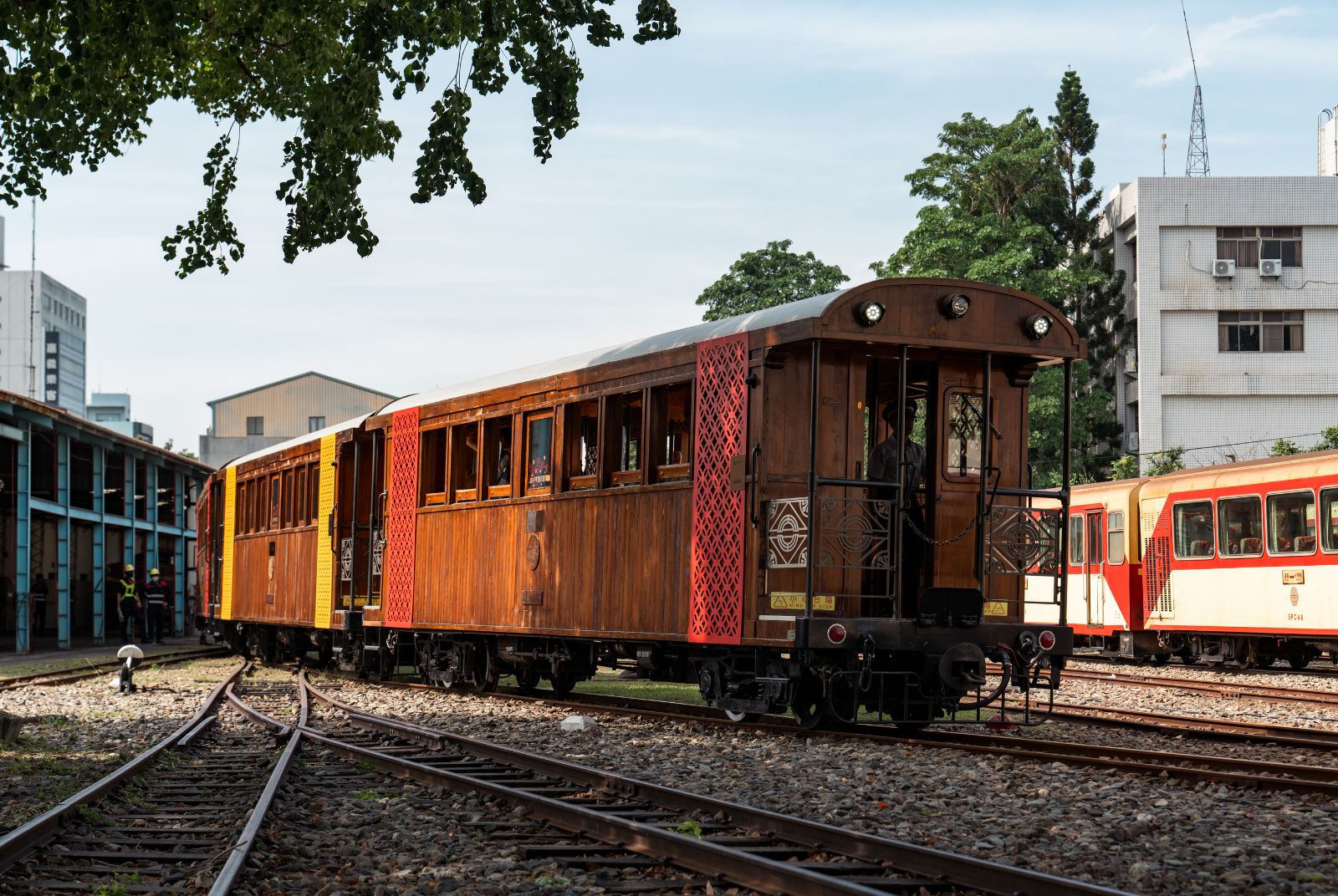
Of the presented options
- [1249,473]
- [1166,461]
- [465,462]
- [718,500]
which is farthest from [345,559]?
[1166,461]

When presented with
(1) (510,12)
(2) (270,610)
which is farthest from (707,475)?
(2) (270,610)

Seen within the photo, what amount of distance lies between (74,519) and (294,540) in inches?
617

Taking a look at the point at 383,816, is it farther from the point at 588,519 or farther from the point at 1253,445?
the point at 1253,445

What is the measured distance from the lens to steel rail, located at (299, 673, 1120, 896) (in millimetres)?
5574

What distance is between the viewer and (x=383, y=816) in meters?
7.96

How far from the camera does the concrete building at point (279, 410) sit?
7506 cm

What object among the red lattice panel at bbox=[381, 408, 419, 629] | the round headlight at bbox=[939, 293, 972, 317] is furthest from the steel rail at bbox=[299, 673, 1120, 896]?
the red lattice panel at bbox=[381, 408, 419, 629]

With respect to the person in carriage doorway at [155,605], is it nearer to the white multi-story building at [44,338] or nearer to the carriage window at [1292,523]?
the carriage window at [1292,523]

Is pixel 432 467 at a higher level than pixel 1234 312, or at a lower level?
lower

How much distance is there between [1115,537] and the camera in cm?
2480

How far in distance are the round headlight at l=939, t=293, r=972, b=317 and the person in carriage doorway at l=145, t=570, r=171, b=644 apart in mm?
24171

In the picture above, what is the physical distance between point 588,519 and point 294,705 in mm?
4198

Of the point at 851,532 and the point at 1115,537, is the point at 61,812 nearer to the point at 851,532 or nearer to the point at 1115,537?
the point at 851,532

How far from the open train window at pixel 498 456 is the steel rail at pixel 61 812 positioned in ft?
13.5
